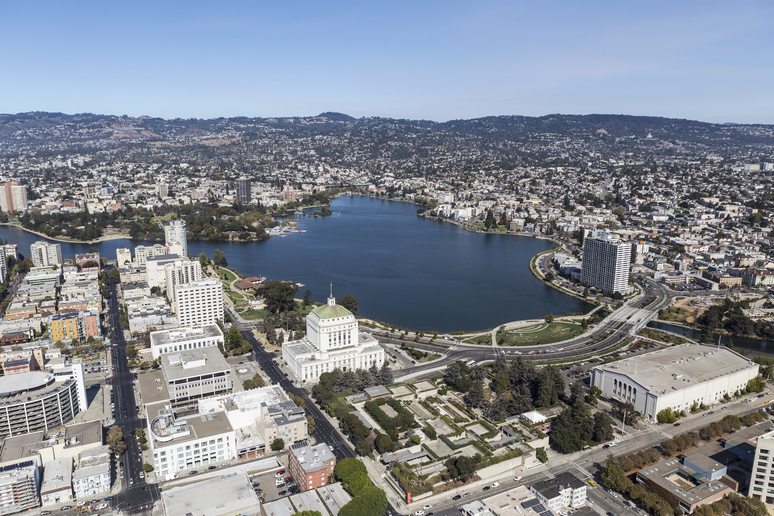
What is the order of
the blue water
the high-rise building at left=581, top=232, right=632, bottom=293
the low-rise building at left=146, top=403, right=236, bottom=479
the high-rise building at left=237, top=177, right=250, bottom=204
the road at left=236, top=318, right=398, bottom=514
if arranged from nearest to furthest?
1. the low-rise building at left=146, top=403, right=236, bottom=479
2. the road at left=236, top=318, right=398, bottom=514
3. the blue water
4. the high-rise building at left=581, top=232, right=632, bottom=293
5. the high-rise building at left=237, top=177, right=250, bottom=204

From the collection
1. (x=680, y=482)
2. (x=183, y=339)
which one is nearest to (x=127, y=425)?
(x=183, y=339)

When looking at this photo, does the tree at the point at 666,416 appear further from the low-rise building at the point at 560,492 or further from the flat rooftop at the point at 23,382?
the flat rooftop at the point at 23,382

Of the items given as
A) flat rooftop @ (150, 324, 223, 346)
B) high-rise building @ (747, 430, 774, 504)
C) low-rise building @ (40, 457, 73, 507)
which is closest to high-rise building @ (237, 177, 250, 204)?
flat rooftop @ (150, 324, 223, 346)

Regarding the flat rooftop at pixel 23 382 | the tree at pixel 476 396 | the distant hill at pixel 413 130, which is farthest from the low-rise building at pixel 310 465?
the distant hill at pixel 413 130

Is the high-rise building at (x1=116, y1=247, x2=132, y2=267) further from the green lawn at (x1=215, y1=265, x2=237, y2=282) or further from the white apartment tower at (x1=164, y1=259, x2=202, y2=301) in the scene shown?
the white apartment tower at (x1=164, y1=259, x2=202, y2=301)

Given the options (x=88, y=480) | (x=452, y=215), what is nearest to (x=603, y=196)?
(x=452, y=215)

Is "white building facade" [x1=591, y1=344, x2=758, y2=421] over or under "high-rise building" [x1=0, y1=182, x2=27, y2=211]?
under
